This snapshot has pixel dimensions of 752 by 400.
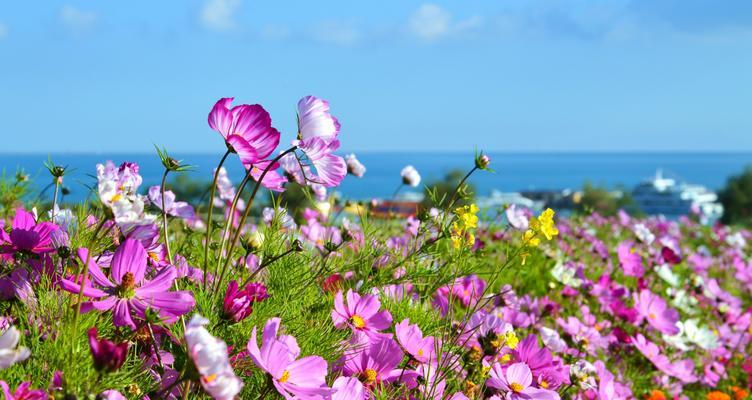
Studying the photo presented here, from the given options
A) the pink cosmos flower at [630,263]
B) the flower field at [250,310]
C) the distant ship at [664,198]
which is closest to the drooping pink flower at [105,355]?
the flower field at [250,310]

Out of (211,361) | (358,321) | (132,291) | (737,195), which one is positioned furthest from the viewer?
(737,195)

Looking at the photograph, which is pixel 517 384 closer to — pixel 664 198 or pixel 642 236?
pixel 642 236

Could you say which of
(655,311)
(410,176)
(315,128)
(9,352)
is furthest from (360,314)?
(655,311)

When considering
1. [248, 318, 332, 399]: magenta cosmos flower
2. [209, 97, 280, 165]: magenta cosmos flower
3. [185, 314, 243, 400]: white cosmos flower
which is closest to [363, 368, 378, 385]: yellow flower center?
[248, 318, 332, 399]: magenta cosmos flower

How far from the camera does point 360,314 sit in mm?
1321

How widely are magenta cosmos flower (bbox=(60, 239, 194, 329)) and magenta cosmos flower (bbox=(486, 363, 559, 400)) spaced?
574mm

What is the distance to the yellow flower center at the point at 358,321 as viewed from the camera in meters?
1.29

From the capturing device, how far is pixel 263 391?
40.1 inches

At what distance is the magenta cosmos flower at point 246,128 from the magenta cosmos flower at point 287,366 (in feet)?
0.84

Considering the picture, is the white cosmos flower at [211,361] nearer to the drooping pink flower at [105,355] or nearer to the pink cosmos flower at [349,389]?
the drooping pink flower at [105,355]

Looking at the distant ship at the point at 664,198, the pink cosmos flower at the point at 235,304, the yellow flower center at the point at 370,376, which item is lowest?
the distant ship at the point at 664,198

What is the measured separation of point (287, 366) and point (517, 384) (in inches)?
19.0

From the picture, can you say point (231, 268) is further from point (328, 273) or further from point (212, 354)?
point (212, 354)

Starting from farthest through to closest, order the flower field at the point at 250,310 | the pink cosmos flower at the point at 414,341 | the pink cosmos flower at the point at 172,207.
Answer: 1. the pink cosmos flower at the point at 172,207
2. the pink cosmos flower at the point at 414,341
3. the flower field at the point at 250,310
